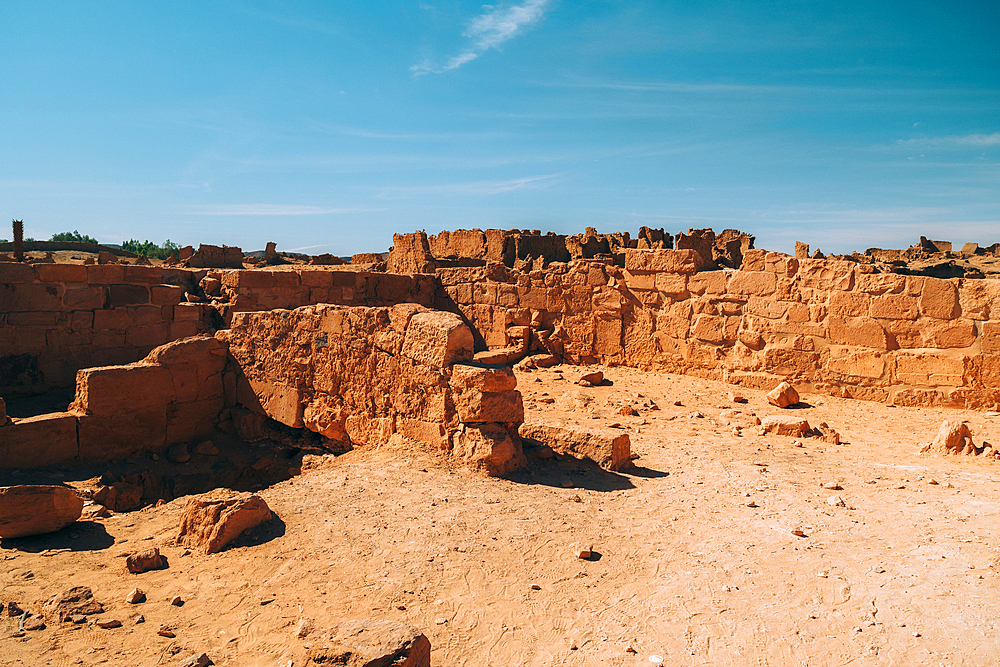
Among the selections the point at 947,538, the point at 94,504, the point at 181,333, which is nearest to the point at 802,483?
the point at 947,538

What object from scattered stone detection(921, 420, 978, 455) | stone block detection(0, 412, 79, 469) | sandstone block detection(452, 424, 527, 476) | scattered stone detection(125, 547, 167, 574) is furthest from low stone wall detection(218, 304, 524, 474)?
scattered stone detection(921, 420, 978, 455)

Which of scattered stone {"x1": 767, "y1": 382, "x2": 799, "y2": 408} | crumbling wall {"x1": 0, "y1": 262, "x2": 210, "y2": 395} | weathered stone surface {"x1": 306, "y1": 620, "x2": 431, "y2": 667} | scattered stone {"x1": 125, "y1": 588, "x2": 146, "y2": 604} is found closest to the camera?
weathered stone surface {"x1": 306, "y1": 620, "x2": 431, "y2": 667}

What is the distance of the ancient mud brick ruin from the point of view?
19.5 ft

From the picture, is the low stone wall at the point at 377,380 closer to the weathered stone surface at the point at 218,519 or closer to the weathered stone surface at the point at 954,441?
the weathered stone surface at the point at 218,519

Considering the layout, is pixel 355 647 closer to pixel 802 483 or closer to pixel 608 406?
pixel 802 483

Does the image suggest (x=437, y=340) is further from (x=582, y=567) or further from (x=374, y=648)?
(x=374, y=648)

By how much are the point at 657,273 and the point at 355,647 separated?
772 centimetres

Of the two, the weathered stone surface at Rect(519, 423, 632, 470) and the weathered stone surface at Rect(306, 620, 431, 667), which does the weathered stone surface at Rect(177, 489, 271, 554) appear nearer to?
the weathered stone surface at Rect(306, 620, 431, 667)

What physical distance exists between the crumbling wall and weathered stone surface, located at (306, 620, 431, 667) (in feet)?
25.7

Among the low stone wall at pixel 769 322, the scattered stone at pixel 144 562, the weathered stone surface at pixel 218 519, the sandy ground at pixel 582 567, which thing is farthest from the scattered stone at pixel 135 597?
the low stone wall at pixel 769 322

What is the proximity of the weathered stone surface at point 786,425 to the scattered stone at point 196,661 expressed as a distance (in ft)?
18.3

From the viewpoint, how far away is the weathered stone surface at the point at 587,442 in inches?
216

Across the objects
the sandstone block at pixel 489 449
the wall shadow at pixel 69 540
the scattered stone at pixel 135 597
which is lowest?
the wall shadow at pixel 69 540

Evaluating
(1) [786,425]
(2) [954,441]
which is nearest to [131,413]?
(1) [786,425]
